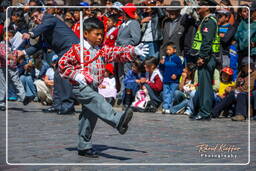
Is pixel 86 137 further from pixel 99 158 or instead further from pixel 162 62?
pixel 162 62

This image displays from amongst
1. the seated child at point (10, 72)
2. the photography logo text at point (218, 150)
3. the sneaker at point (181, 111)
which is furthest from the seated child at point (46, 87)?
the photography logo text at point (218, 150)

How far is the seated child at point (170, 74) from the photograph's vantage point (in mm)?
11469

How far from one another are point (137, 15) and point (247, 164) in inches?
264

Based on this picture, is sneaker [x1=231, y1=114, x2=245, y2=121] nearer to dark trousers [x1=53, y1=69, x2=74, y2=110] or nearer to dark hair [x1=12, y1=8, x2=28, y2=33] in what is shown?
dark trousers [x1=53, y1=69, x2=74, y2=110]

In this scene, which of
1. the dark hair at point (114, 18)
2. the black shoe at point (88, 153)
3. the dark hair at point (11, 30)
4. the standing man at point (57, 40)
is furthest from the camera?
the dark hair at point (11, 30)

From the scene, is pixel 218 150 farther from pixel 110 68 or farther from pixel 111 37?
pixel 110 68

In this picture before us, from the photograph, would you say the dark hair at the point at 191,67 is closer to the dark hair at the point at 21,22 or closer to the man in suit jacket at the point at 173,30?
the man in suit jacket at the point at 173,30

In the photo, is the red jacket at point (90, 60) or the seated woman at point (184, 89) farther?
the seated woman at point (184, 89)

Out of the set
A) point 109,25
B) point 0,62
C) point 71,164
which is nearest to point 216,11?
point 109,25

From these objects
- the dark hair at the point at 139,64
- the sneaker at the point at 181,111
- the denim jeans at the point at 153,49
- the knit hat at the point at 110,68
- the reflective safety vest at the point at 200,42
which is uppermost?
the reflective safety vest at the point at 200,42

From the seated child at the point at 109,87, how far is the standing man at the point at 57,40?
140 cm

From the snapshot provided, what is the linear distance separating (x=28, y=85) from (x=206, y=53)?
4486 mm

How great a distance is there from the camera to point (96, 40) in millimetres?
6562

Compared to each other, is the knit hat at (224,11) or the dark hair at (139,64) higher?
the knit hat at (224,11)
